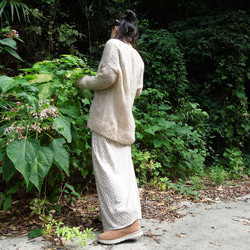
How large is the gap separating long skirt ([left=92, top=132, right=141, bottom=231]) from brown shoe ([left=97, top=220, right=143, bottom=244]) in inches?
1.3

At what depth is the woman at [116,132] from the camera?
6.96 ft

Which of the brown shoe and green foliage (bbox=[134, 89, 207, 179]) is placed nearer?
the brown shoe

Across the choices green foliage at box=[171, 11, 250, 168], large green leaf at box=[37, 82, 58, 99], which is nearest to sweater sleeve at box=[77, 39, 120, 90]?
large green leaf at box=[37, 82, 58, 99]

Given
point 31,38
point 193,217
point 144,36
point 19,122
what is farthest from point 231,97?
point 19,122

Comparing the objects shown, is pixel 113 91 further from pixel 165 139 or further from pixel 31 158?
pixel 165 139

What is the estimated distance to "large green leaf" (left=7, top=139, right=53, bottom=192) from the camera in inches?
70.6

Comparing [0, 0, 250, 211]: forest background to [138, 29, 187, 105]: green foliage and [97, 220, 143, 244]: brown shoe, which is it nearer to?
[138, 29, 187, 105]: green foliage

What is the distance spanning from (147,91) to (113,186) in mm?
2141

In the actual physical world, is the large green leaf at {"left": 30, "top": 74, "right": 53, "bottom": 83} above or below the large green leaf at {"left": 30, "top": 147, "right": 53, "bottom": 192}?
above

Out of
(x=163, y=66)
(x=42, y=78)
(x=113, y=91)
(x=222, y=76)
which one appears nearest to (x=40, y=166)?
(x=42, y=78)

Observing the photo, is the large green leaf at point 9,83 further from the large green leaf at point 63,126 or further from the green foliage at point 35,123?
the large green leaf at point 63,126

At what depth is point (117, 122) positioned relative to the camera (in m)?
2.27

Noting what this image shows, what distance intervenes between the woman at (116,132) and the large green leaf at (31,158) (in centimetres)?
47

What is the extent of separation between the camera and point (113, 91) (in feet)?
7.37
